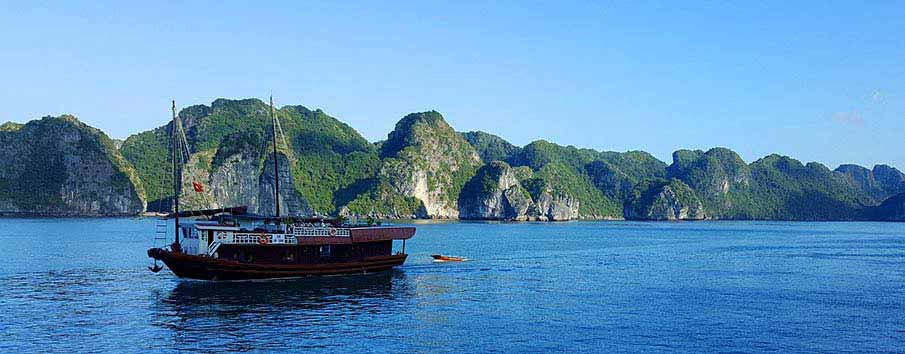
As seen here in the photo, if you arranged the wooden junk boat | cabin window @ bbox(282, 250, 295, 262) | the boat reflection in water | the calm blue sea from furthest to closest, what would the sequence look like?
cabin window @ bbox(282, 250, 295, 262)
the wooden junk boat
the boat reflection in water
the calm blue sea

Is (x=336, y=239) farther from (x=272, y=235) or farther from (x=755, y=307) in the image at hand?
(x=755, y=307)

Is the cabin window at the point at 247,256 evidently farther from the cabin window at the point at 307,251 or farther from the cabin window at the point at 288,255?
the cabin window at the point at 307,251

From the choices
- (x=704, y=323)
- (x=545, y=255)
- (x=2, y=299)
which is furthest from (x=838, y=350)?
(x=545, y=255)

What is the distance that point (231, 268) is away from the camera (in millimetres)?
62250

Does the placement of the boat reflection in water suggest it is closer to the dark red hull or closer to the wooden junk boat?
the dark red hull

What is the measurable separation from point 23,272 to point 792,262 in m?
82.1

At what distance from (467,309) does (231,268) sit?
2153cm

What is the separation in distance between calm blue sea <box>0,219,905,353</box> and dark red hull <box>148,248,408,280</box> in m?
1.09

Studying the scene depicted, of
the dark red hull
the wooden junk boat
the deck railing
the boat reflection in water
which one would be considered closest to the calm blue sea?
the boat reflection in water

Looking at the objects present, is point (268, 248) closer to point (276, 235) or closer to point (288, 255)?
point (276, 235)

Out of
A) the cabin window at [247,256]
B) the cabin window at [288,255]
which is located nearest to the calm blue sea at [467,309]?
the cabin window at [288,255]

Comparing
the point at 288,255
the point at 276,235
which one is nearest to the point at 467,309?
the point at 276,235

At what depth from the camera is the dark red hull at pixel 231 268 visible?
61.3 m

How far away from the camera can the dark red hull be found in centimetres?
6134
